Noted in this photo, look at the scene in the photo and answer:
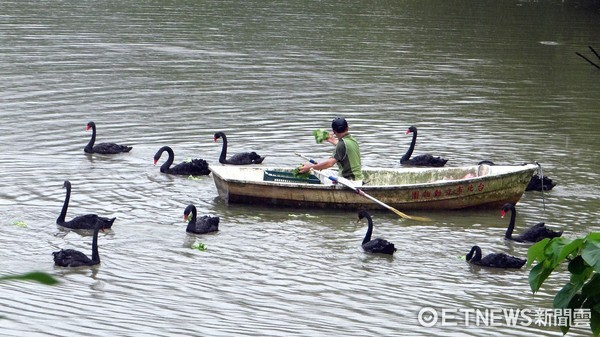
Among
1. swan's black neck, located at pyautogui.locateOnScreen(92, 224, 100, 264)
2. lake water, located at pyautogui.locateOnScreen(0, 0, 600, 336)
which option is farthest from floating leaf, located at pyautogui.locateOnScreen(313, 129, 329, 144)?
swan's black neck, located at pyautogui.locateOnScreen(92, 224, 100, 264)

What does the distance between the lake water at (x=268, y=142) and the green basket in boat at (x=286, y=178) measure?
0.80 m

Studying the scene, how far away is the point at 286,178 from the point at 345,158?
1.19 meters

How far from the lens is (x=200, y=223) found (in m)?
16.8

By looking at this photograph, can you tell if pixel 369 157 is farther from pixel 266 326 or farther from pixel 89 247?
pixel 266 326

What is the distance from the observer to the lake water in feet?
45.8

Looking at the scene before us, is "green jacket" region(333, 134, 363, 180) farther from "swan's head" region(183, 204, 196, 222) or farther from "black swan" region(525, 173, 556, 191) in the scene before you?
"black swan" region(525, 173, 556, 191)

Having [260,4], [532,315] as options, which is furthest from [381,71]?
[532,315]

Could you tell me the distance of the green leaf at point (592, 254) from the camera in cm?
528

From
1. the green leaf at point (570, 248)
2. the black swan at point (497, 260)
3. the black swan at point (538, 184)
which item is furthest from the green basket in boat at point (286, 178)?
the green leaf at point (570, 248)

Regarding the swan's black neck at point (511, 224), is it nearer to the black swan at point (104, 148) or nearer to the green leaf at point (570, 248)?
the black swan at point (104, 148)

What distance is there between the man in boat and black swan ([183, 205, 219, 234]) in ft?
8.01

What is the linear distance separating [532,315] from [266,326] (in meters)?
3.32

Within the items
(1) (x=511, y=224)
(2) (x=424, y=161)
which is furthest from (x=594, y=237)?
(2) (x=424, y=161)

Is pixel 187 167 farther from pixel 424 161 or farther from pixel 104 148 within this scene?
pixel 424 161
